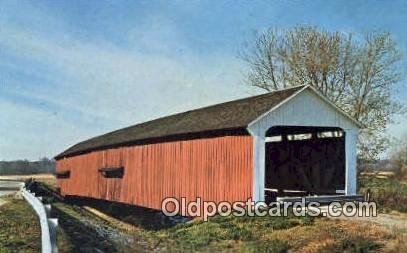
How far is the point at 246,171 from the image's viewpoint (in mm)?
14391

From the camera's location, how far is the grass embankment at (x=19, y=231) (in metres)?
10.5

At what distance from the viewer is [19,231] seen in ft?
43.3

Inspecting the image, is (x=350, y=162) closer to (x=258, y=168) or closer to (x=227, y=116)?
(x=258, y=168)

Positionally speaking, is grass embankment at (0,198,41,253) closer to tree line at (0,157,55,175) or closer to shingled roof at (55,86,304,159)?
shingled roof at (55,86,304,159)

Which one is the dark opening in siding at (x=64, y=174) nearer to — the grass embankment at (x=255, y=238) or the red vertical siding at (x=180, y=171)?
the red vertical siding at (x=180, y=171)

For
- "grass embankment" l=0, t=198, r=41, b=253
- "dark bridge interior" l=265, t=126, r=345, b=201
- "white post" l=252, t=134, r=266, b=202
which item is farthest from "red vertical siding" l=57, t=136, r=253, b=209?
"grass embankment" l=0, t=198, r=41, b=253

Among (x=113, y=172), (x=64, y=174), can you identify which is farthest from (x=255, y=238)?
(x=64, y=174)

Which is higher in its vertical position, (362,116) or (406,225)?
(362,116)

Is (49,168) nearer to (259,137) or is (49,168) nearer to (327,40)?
(327,40)

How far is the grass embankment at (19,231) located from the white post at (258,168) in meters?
5.54

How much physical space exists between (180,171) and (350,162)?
5342 millimetres

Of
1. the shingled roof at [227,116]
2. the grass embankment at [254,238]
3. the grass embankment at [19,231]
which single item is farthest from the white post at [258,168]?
the grass embankment at [19,231]

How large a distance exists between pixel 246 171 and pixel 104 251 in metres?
4.78

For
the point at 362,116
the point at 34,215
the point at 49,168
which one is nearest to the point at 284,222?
the point at 34,215
